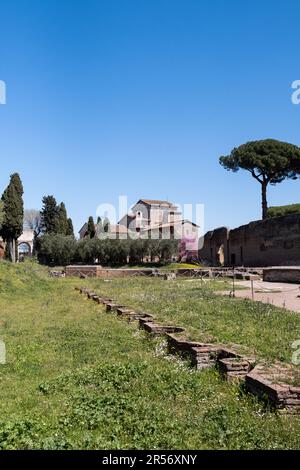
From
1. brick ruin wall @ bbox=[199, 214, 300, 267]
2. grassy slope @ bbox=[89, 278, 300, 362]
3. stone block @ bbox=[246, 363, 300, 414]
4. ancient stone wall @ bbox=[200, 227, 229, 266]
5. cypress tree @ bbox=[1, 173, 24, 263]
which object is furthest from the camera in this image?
ancient stone wall @ bbox=[200, 227, 229, 266]

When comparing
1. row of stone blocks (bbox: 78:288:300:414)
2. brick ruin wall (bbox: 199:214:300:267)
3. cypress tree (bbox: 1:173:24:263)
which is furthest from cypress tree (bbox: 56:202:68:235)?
row of stone blocks (bbox: 78:288:300:414)

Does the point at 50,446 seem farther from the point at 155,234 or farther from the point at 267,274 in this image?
the point at 155,234

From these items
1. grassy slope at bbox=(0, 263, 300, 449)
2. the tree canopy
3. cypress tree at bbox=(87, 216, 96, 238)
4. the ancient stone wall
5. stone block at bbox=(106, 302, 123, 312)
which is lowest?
grassy slope at bbox=(0, 263, 300, 449)

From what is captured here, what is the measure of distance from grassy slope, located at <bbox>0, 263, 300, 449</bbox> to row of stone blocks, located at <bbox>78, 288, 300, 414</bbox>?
17 centimetres

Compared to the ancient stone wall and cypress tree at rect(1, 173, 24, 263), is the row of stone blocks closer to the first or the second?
cypress tree at rect(1, 173, 24, 263)

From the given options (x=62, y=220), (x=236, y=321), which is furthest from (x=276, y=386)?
(x=62, y=220)

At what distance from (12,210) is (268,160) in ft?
83.9

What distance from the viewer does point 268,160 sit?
156 ft

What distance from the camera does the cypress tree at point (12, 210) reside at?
4400 cm

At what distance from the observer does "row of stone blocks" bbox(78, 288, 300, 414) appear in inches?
182

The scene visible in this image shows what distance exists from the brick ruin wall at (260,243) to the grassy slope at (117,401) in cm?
2731

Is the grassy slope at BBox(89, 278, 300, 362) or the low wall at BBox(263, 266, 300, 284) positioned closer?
the grassy slope at BBox(89, 278, 300, 362)

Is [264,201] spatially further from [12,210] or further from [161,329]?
[161,329]

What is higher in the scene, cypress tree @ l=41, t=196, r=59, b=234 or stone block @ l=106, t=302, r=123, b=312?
cypress tree @ l=41, t=196, r=59, b=234
